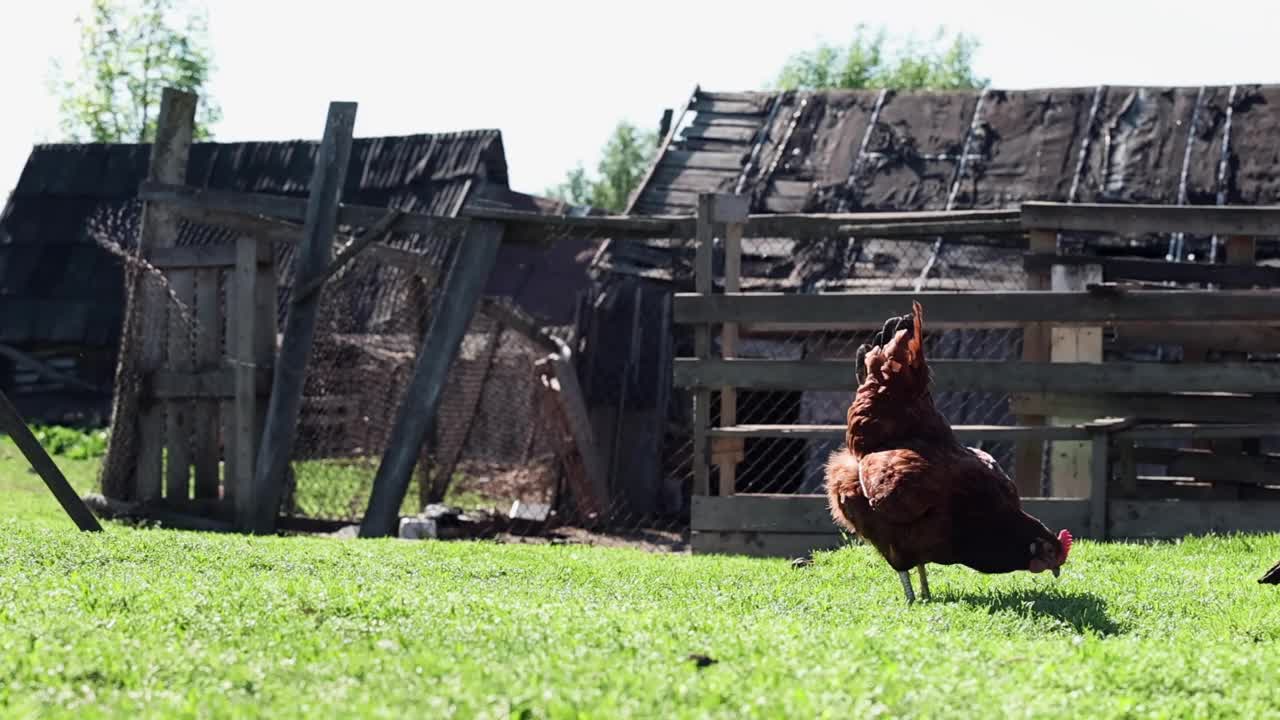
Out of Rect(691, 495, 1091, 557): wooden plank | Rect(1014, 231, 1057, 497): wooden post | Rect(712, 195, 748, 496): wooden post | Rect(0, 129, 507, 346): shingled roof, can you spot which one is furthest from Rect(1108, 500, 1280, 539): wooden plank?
Rect(0, 129, 507, 346): shingled roof

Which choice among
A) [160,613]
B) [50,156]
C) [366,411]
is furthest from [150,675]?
[50,156]

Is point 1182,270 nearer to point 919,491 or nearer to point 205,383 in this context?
point 919,491

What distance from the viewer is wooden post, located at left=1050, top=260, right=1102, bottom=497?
1116 cm

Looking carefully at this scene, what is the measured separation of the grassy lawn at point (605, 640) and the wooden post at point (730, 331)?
2.28m

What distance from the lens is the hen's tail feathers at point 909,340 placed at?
803 cm

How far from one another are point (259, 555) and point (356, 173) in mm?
21267

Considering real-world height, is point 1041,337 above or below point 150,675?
above

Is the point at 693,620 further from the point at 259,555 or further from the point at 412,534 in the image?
the point at 412,534

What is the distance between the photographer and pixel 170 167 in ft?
46.8

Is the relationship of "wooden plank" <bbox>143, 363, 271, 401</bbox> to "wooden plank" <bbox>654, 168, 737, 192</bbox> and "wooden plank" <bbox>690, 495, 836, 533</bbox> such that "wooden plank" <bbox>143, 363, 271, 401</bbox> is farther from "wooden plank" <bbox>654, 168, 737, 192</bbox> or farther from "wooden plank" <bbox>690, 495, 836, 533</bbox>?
"wooden plank" <bbox>654, 168, 737, 192</bbox>

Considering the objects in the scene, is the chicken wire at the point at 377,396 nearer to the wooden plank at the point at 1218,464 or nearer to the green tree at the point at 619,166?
the wooden plank at the point at 1218,464

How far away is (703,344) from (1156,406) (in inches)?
132

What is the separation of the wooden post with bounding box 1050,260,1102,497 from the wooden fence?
11 mm

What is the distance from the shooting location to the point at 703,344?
11.5 metres
